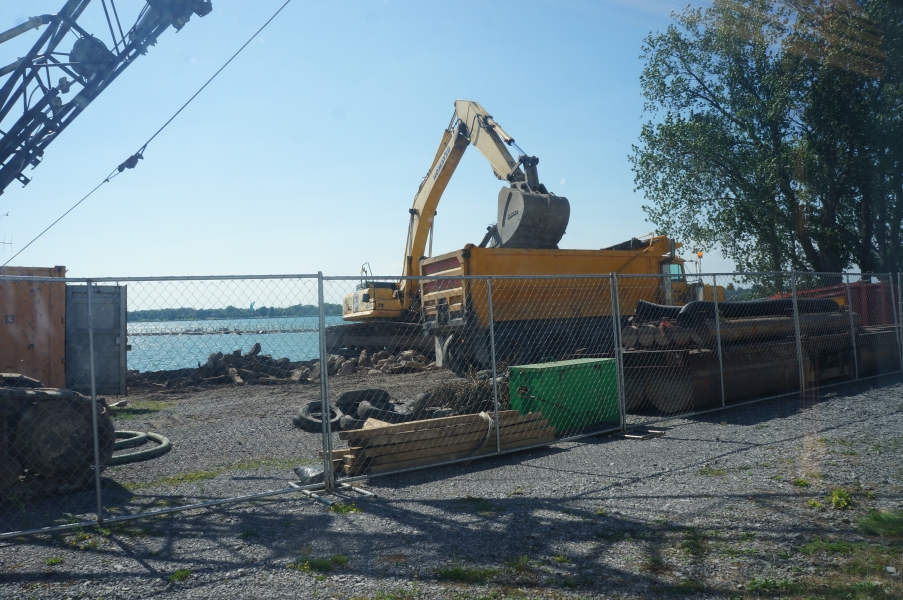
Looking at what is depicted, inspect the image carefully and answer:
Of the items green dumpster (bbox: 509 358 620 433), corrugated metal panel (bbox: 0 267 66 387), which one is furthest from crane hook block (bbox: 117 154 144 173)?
green dumpster (bbox: 509 358 620 433)

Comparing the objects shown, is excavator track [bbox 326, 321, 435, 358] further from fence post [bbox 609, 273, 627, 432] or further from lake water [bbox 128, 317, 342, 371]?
lake water [bbox 128, 317, 342, 371]

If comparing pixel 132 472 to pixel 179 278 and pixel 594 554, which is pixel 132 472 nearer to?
pixel 179 278

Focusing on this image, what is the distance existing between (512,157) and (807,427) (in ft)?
31.9

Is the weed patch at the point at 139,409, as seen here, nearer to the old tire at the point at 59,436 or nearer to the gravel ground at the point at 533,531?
the gravel ground at the point at 533,531

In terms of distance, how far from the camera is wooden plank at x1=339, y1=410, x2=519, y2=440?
667cm

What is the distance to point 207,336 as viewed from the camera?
7.11m

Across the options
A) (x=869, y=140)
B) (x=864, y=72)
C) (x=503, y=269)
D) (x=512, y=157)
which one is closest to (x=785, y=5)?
(x=864, y=72)

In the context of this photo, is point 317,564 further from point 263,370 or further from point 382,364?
point 263,370

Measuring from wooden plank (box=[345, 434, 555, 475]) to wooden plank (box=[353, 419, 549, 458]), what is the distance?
0.37 ft

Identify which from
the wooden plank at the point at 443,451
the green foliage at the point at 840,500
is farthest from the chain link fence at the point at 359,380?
the green foliage at the point at 840,500

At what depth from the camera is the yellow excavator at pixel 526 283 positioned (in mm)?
14109

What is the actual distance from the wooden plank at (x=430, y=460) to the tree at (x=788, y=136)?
58.4 ft

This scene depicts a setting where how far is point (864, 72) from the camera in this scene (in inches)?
816

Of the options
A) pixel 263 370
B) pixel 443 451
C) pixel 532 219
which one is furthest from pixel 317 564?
pixel 263 370
